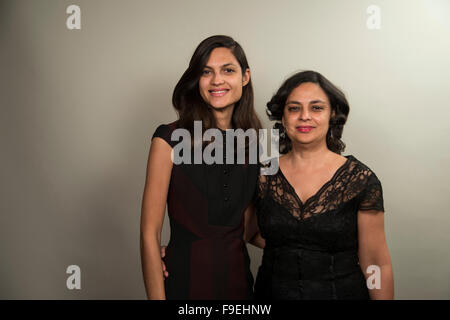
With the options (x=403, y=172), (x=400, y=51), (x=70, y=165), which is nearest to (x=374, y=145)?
(x=403, y=172)

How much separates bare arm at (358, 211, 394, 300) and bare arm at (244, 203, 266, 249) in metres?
0.54

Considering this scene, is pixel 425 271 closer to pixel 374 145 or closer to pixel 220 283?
pixel 374 145

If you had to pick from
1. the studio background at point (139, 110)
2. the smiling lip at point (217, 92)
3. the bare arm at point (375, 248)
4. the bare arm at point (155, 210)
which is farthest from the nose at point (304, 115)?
the studio background at point (139, 110)

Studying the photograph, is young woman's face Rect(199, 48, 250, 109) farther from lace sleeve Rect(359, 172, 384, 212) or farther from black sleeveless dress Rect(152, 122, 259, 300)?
lace sleeve Rect(359, 172, 384, 212)

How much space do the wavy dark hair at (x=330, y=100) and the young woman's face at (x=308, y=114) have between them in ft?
0.08

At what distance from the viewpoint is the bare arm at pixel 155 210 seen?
1.94 meters

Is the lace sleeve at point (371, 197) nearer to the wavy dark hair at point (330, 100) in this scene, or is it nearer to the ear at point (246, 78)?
the wavy dark hair at point (330, 100)

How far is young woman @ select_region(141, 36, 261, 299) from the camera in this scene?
1.95 m

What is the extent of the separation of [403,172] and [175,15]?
1923mm

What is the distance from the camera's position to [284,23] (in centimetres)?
304

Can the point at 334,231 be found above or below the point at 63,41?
below

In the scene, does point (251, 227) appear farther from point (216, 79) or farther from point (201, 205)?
point (216, 79)
